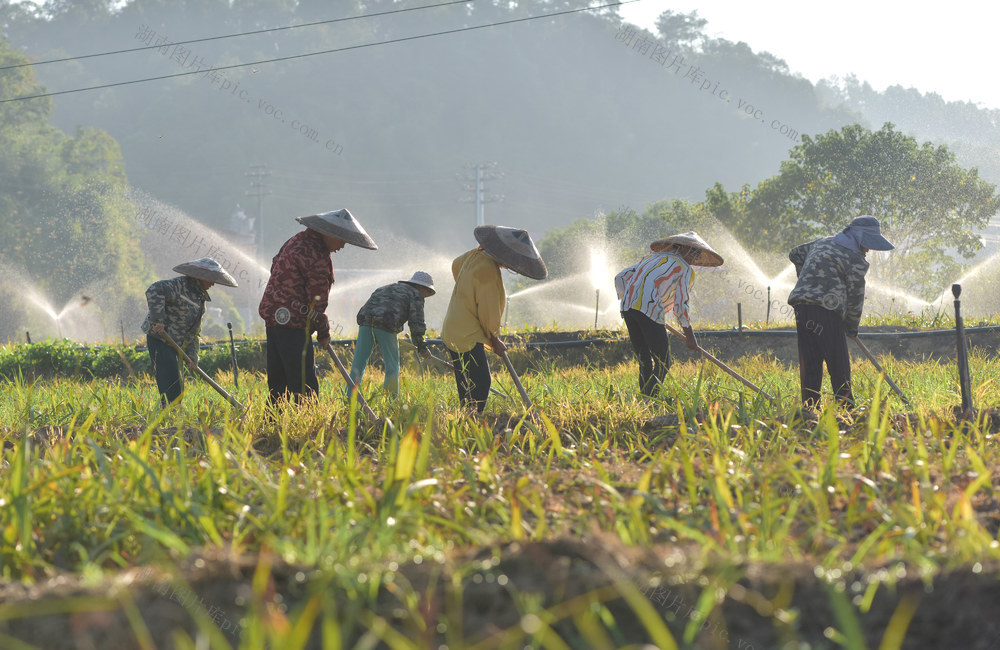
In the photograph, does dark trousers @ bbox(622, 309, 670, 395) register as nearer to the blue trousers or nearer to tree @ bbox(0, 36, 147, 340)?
the blue trousers

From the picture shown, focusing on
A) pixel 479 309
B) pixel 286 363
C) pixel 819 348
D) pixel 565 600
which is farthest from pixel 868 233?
pixel 565 600

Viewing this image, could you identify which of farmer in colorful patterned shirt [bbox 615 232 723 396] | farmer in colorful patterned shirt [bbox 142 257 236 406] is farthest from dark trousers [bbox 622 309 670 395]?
farmer in colorful patterned shirt [bbox 142 257 236 406]

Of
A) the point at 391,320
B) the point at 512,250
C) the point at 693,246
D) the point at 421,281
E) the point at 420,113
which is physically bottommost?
the point at 391,320

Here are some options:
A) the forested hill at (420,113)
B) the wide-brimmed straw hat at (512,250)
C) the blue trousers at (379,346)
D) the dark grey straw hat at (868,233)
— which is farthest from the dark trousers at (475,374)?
the forested hill at (420,113)

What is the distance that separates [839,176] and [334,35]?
115 metres

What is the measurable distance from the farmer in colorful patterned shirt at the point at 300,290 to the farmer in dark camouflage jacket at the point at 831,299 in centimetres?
313

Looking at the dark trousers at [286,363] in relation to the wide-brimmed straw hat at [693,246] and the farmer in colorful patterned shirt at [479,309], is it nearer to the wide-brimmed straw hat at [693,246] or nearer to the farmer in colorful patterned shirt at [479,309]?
the farmer in colorful patterned shirt at [479,309]

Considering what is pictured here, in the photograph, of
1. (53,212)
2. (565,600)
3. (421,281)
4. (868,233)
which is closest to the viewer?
(565,600)

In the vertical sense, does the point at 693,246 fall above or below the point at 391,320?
above

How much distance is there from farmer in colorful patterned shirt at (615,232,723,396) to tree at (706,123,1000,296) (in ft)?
101

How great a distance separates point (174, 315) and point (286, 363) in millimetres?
1409

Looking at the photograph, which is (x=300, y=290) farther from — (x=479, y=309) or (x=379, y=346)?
(x=379, y=346)

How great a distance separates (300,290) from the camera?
5.98m

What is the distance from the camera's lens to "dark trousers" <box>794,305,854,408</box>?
600 cm
